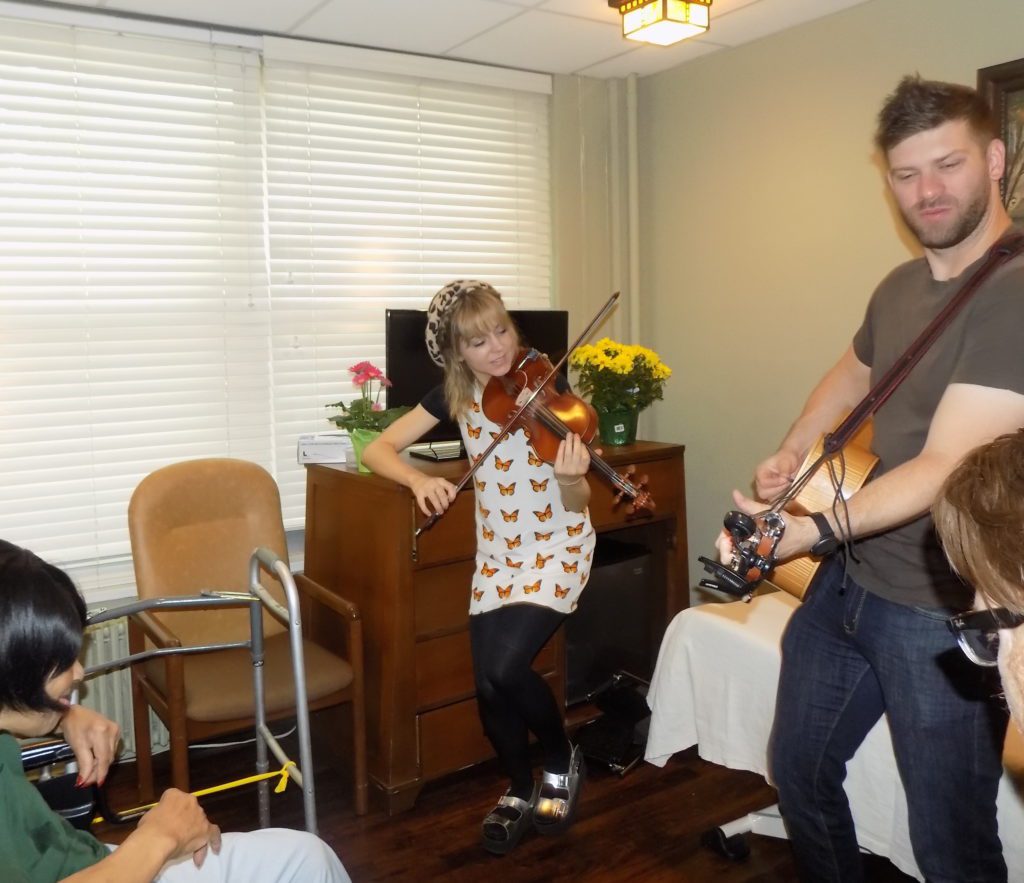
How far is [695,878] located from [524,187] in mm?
2463

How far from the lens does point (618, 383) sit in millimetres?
3193

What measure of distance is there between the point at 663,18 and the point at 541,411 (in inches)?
43.6

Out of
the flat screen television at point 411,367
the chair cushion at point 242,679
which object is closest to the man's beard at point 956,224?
the flat screen television at point 411,367

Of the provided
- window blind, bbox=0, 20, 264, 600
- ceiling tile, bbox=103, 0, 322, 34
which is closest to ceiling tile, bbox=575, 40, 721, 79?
ceiling tile, bbox=103, 0, 322, 34

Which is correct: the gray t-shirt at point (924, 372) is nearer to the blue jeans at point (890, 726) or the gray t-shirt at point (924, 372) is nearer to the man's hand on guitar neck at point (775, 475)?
the blue jeans at point (890, 726)

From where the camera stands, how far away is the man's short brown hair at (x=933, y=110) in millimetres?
1570

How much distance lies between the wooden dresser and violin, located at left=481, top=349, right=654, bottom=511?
0.41m

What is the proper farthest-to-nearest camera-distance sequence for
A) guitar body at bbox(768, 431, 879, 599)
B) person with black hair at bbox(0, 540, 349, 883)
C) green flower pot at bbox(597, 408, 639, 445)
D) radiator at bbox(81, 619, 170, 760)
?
green flower pot at bbox(597, 408, 639, 445) < radiator at bbox(81, 619, 170, 760) < guitar body at bbox(768, 431, 879, 599) < person with black hair at bbox(0, 540, 349, 883)

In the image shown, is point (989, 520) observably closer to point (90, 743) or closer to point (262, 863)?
point (262, 863)

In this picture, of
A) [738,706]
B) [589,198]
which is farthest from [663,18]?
[738,706]

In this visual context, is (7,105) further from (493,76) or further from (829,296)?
(829,296)

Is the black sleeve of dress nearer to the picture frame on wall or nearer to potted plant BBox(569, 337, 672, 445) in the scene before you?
potted plant BBox(569, 337, 672, 445)

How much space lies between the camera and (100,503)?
113 inches

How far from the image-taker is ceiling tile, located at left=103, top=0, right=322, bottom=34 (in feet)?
8.80
